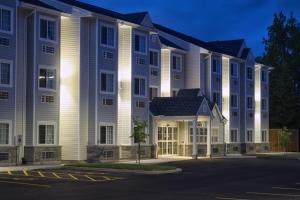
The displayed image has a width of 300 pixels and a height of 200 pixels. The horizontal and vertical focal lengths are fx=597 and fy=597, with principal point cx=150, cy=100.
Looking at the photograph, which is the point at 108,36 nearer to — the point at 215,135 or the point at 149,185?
the point at 215,135

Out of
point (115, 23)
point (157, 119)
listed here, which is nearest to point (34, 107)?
point (115, 23)

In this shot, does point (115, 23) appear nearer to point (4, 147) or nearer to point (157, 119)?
point (157, 119)

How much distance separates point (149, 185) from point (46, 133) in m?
12.9

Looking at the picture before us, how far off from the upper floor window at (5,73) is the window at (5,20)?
1.74 metres

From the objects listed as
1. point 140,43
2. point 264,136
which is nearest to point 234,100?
point 264,136

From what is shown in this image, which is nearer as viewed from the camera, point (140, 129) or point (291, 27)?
point (140, 129)

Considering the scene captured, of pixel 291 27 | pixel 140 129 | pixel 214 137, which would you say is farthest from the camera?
pixel 291 27

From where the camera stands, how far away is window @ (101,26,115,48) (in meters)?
37.0

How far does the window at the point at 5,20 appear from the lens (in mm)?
31538

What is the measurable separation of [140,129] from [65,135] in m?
4.65

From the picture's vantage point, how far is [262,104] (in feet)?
197

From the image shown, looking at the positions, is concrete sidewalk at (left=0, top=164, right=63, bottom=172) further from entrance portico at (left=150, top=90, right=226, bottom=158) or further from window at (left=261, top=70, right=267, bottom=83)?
window at (left=261, top=70, right=267, bottom=83)

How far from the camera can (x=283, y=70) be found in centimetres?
6875

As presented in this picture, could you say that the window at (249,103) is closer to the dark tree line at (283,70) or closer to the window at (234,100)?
the window at (234,100)
